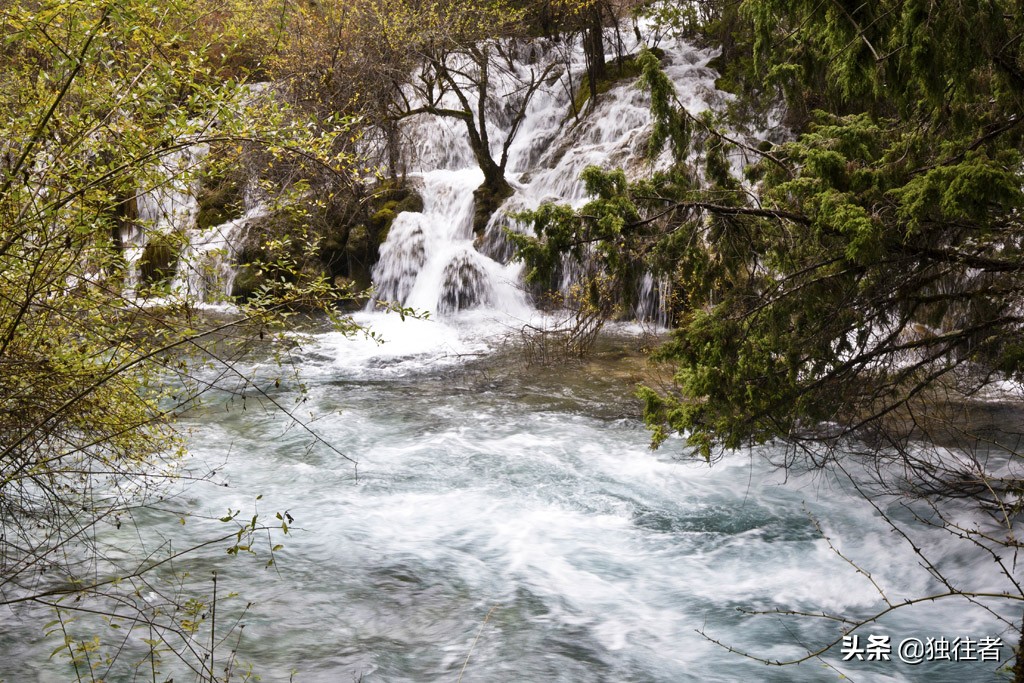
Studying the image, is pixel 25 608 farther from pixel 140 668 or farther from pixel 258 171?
pixel 258 171

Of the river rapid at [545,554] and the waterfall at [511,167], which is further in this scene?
the waterfall at [511,167]

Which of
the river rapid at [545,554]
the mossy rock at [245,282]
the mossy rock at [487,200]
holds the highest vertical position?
the mossy rock at [487,200]

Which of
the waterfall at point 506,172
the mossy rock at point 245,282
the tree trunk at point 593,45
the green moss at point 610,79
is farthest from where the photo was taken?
the green moss at point 610,79

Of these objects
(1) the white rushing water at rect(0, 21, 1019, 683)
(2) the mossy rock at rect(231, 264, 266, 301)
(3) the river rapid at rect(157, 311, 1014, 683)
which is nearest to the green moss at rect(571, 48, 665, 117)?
(2) the mossy rock at rect(231, 264, 266, 301)

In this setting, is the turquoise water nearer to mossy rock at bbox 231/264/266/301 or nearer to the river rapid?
the river rapid

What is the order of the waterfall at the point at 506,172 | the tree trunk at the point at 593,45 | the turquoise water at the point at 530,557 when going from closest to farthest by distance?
the turquoise water at the point at 530,557, the waterfall at the point at 506,172, the tree trunk at the point at 593,45

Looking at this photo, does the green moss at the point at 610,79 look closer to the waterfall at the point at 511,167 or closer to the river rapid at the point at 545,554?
the waterfall at the point at 511,167

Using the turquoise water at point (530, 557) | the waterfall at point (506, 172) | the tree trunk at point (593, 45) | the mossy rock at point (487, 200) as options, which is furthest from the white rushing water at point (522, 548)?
the tree trunk at point (593, 45)

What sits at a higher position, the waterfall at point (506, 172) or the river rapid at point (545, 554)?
the waterfall at point (506, 172)

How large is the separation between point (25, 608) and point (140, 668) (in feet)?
3.56

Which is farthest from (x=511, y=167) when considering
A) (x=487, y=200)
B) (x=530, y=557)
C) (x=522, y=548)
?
(x=530, y=557)

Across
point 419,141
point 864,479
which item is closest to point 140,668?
point 864,479

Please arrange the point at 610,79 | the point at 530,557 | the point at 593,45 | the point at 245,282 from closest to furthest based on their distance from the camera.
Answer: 1. the point at 530,557
2. the point at 245,282
3. the point at 593,45
4. the point at 610,79

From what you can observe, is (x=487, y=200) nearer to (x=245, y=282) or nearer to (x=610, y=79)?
(x=610, y=79)
